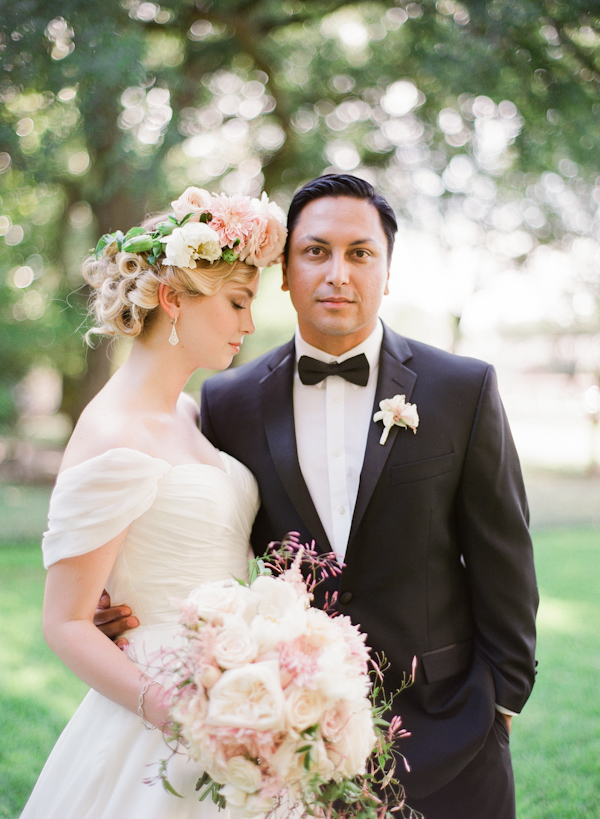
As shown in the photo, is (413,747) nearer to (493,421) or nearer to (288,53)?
(493,421)

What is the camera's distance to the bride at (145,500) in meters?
1.98

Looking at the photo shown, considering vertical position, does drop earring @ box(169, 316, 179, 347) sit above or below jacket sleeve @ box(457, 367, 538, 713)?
above

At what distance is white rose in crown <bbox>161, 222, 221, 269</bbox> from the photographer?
2256mm

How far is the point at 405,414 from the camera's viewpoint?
244 centimetres

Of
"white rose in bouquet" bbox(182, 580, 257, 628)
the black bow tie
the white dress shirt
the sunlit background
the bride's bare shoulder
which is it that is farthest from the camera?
the sunlit background

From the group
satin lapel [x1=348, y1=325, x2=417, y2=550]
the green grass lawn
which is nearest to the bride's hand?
satin lapel [x1=348, y1=325, x2=417, y2=550]

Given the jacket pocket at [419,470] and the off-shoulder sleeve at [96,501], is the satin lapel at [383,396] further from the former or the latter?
the off-shoulder sleeve at [96,501]

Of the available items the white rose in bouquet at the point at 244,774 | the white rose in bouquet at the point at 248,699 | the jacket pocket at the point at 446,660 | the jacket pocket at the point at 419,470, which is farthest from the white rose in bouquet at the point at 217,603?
the jacket pocket at the point at 446,660

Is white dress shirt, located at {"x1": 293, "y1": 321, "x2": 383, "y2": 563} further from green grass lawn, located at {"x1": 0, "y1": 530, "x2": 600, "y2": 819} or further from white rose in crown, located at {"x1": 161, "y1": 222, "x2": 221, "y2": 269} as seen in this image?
green grass lawn, located at {"x1": 0, "y1": 530, "x2": 600, "y2": 819}

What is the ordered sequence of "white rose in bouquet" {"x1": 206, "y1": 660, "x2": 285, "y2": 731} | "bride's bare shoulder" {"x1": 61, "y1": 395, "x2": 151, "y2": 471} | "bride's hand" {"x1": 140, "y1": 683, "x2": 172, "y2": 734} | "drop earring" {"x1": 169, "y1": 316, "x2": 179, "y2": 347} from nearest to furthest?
"white rose in bouquet" {"x1": 206, "y1": 660, "x2": 285, "y2": 731} < "bride's hand" {"x1": 140, "y1": 683, "x2": 172, "y2": 734} < "bride's bare shoulder" {"x1": 61, "y1": 395, "x2": 151, "y2": 471} < "drop earring" {"x1": 169, "y1": 316, "x2": 179, "y2": 347}

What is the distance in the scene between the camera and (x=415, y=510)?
2.43 meters

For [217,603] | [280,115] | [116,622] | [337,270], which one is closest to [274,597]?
[217,603]

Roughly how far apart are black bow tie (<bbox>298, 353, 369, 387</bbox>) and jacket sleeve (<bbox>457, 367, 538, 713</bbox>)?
17.1 inches

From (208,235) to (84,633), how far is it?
1.26 m
